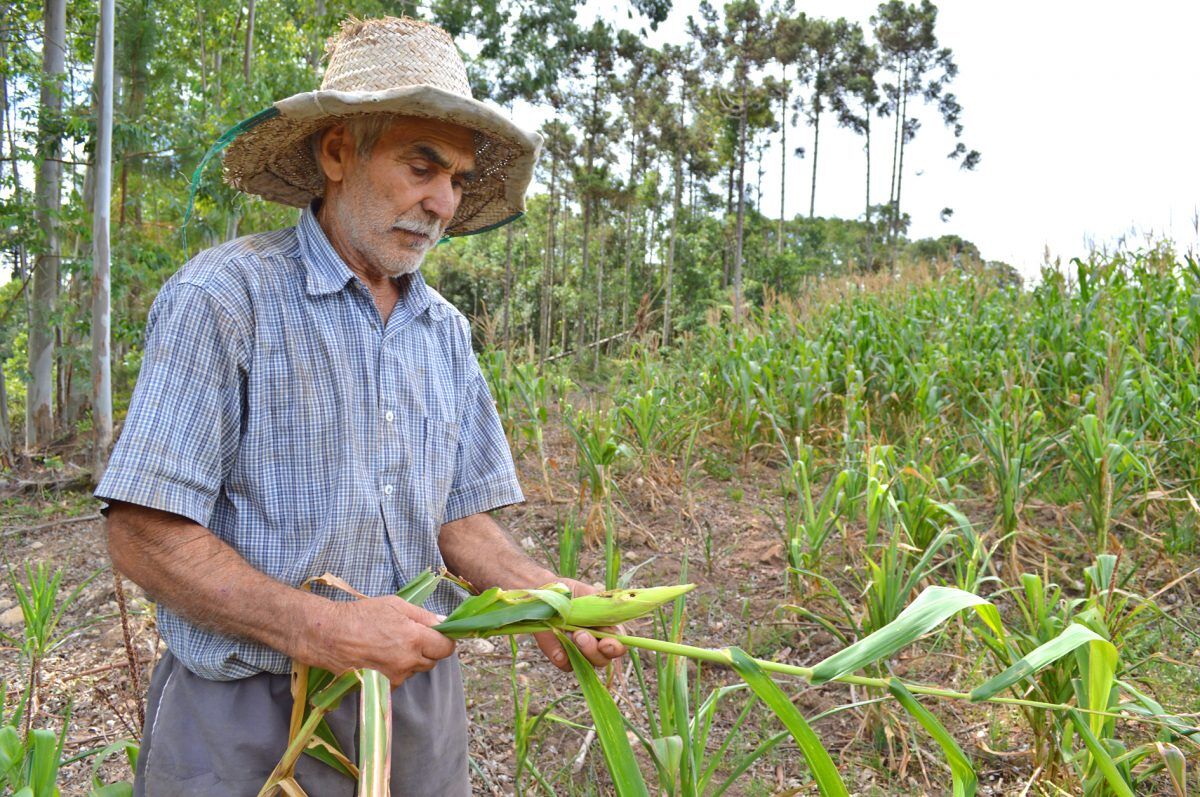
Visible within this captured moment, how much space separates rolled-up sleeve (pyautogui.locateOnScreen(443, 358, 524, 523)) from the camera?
1555 mm

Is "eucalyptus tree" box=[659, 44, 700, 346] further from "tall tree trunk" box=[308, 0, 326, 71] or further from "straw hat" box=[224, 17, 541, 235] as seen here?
"straw hat" box=[224, 17, 541, 235]

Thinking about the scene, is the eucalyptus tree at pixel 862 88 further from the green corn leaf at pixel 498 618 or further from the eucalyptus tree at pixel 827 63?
the green corn leaf at pixel 498 618

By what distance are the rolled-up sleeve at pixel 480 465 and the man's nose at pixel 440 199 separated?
0.32 meters

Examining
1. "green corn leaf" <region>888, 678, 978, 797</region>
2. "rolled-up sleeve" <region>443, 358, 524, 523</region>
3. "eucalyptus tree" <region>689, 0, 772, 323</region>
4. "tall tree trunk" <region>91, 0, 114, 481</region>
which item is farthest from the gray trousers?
"eucalyptus tree" <region>689, 0, 772, 323</region>

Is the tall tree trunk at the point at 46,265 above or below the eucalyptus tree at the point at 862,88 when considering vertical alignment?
below

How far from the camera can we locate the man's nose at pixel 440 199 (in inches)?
55.2

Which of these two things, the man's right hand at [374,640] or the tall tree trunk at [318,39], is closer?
the man's right hand at [374,640]

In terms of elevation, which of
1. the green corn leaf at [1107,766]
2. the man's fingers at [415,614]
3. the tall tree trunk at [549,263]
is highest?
the tall tree trunk at [549,263]

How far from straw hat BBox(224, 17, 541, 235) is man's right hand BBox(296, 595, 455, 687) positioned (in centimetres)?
77

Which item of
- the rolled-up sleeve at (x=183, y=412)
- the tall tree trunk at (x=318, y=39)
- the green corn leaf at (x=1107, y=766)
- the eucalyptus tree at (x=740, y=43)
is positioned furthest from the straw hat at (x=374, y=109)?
the eucalyptus tree at (x=740, y=43)

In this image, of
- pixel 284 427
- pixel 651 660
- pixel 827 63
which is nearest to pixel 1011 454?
pixel 651 660

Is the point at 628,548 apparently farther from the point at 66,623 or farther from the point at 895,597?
the point at 66,623

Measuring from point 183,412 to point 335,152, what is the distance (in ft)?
1.81

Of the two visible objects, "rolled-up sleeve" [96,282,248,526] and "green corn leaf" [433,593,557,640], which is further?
"rolled-up sleeve" [96,282,248,526]
